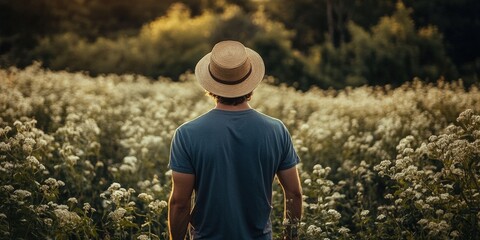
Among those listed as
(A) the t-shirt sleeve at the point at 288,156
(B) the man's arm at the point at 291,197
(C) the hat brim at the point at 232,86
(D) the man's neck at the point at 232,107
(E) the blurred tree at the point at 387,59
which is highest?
(E) the blurred tree at the point at 387,59

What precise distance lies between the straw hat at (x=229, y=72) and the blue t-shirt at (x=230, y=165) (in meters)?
0.16

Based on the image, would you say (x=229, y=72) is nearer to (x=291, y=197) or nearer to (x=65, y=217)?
(x=291, y=197)

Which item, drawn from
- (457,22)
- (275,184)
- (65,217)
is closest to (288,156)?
(65,217)

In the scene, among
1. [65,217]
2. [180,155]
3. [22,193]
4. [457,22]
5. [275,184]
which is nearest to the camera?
[180,155]

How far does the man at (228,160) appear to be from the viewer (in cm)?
329

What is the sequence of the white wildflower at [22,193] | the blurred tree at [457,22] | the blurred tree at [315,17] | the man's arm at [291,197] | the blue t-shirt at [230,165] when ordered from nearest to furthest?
the blue t-shirt at [230,165], the man's arm at [291,197], the white wildflower at [22,193], the blurred tree at [457,22], the blurred tree at [315,17]

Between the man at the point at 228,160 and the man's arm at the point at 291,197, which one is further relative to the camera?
the man's arm at the point at 291,197

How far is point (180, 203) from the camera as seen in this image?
340 cm

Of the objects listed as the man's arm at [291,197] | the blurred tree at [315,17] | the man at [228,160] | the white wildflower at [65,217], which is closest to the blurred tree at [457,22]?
the blurred tree at [315,17]

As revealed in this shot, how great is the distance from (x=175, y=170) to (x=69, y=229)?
1148mm

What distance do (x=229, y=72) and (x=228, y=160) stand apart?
0.56 meters

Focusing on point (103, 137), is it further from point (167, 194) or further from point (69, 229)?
point (69, 229)

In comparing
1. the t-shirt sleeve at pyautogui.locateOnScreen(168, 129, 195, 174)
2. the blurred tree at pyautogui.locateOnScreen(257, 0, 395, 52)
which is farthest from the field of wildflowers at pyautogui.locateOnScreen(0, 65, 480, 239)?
the blurred tree at pyautogui.locateOnScreen(257, 0, 395, 52)

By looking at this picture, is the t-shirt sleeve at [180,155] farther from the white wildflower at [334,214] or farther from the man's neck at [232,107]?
the white wildflower at [334,214]
